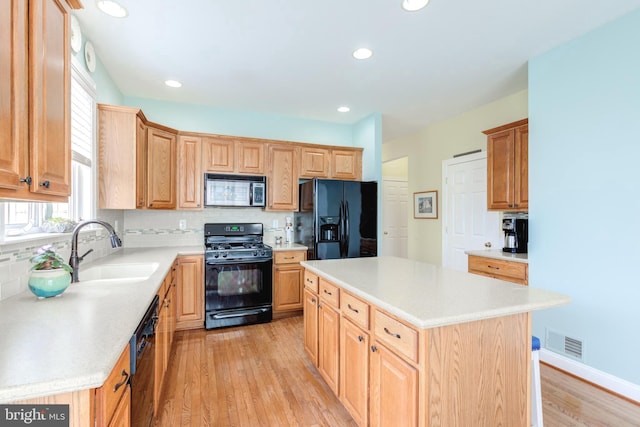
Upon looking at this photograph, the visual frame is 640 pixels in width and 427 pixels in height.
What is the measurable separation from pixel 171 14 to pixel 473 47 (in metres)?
2.38

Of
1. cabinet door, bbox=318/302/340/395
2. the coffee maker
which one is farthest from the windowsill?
the coffee maker

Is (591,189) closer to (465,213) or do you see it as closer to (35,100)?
(465,213)

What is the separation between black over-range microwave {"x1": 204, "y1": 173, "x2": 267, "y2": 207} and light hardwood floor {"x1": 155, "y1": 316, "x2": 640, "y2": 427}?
1679 mm

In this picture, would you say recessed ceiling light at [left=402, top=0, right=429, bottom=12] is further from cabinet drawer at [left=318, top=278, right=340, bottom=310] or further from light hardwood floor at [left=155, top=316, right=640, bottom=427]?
light hardwood floor at [left=155, top=316, right=640, bottom=427]

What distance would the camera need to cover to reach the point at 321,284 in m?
2.30

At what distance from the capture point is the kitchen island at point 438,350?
50.6 inches

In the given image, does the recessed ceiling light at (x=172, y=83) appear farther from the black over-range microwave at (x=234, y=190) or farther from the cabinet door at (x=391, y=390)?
the cabinet door at (x=391, y=390)

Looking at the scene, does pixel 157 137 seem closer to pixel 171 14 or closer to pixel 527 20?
pixel 171 14

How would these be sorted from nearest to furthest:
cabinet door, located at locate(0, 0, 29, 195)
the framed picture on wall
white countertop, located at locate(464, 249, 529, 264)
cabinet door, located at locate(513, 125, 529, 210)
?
cabinet door, located at locate(0, 0, 29, 195)
white countertop, located at locate(464, 249, 529, 264)
cabinet door, located at locate(513, 125, 529, 210)
the framed picture on wall

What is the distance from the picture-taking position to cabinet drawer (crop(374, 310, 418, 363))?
4.32 feet

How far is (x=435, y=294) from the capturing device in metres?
1.57

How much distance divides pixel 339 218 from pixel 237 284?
1.47 metres

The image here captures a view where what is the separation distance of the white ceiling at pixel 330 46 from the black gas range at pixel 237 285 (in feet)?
6.19

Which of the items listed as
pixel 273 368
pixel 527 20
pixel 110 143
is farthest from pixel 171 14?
pixel 273 368
